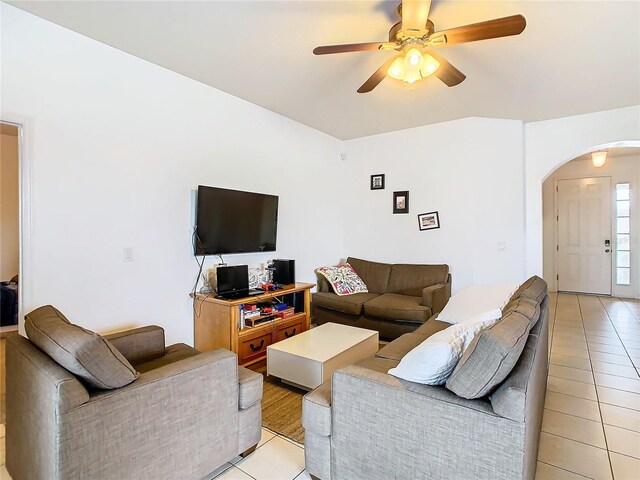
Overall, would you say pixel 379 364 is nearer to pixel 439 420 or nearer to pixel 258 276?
pixel 439 420

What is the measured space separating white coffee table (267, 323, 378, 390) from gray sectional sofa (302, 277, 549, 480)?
721mm

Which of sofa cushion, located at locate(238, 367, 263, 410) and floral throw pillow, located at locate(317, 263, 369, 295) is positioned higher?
floral throw pillow, located at locate(317, 263, 369, 295)

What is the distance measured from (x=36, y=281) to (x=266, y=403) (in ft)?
5.66

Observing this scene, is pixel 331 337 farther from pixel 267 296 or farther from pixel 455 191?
pixel 455 191

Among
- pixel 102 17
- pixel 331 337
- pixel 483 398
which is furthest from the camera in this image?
pixel 331 337

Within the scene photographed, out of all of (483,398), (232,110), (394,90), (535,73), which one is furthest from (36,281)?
(535,73)

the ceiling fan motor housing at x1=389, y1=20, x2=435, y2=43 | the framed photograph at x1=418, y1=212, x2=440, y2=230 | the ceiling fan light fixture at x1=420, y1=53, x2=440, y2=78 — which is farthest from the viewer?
the framed photograph at x1=418, y1=212, x2=440, y2=230

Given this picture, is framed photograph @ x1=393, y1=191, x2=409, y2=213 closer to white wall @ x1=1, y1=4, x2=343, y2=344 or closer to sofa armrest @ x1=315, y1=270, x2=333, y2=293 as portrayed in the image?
sofa armrest @ x1=315, y1=270, x2=333, y2=293

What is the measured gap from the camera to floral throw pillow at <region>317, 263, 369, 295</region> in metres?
4.19

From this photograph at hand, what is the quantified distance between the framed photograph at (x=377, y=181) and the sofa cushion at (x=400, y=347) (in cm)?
268

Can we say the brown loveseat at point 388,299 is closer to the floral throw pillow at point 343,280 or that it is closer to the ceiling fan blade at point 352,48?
the floral throw pillow at point 343,280

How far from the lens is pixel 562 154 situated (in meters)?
4.03

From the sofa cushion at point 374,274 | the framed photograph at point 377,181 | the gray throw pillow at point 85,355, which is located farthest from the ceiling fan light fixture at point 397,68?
the sofa cushion at point 374,274

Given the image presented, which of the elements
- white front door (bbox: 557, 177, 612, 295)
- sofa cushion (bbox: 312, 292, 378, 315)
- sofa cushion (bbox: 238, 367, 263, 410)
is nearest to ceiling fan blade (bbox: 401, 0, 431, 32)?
sofa cushion (bbox: 238, 367, 263, 410)
